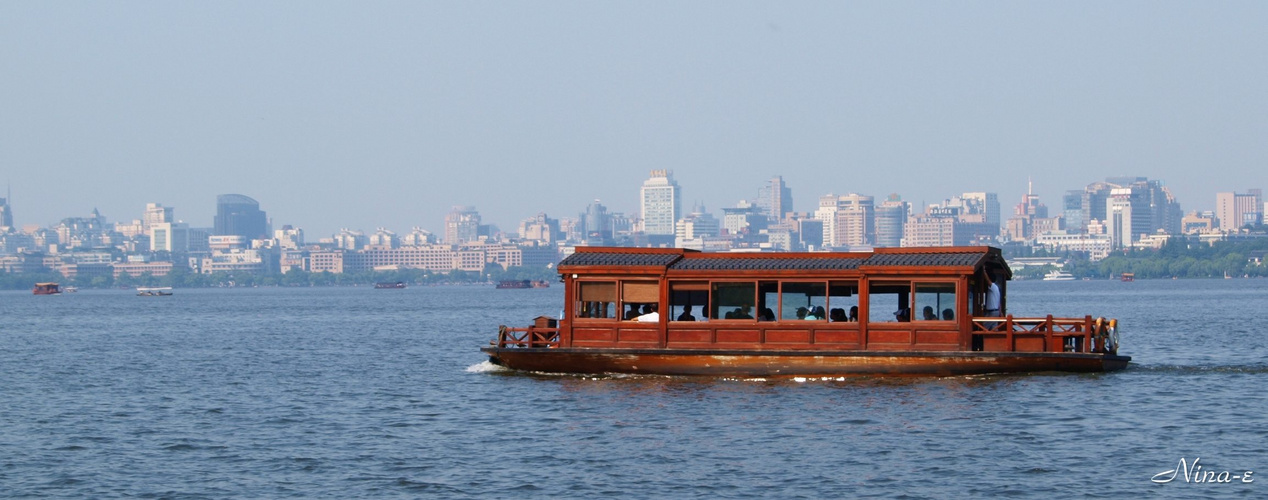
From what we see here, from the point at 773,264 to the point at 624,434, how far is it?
828 centimetres

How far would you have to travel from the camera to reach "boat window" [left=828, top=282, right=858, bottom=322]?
33.9 metres

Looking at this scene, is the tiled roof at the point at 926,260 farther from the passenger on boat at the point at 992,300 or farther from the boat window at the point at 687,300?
the boat window at the point at 687,300

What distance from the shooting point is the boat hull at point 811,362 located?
32.7 metres

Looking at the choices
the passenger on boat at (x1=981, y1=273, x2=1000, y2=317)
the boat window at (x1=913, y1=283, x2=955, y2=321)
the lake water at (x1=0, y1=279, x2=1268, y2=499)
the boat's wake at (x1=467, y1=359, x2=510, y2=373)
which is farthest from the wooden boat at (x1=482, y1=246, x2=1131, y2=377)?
the boat's wake at (x1=467, y1=359, x2=510, y2=373)

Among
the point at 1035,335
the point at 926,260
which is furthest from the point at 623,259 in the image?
the point at 1035,335

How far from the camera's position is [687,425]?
27797 millimetres

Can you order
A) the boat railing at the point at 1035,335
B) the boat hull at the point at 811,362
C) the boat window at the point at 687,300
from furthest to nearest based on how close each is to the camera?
the boat window at the point at 687,300 < the boat railing at the point at 1035,335 < the boat hull at the point at 811,362

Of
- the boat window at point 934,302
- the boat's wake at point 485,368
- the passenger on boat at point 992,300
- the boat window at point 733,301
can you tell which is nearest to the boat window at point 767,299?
the boat window at point 733,301

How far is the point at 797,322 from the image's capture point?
33625 mm

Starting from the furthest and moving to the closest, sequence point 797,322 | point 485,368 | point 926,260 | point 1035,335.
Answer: point 485,368 → point 797,322 → point 926,260 → point 1035,335

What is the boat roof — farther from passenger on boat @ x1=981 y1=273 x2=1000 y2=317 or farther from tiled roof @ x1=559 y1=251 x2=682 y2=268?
passenger on boat @ x1=981 y1=273 x2=1000 y2=317

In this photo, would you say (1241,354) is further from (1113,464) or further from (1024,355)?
(1113,464)

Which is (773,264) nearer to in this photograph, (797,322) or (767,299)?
(767,299)

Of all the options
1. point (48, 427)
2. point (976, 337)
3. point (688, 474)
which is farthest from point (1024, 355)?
point (48, 427)
